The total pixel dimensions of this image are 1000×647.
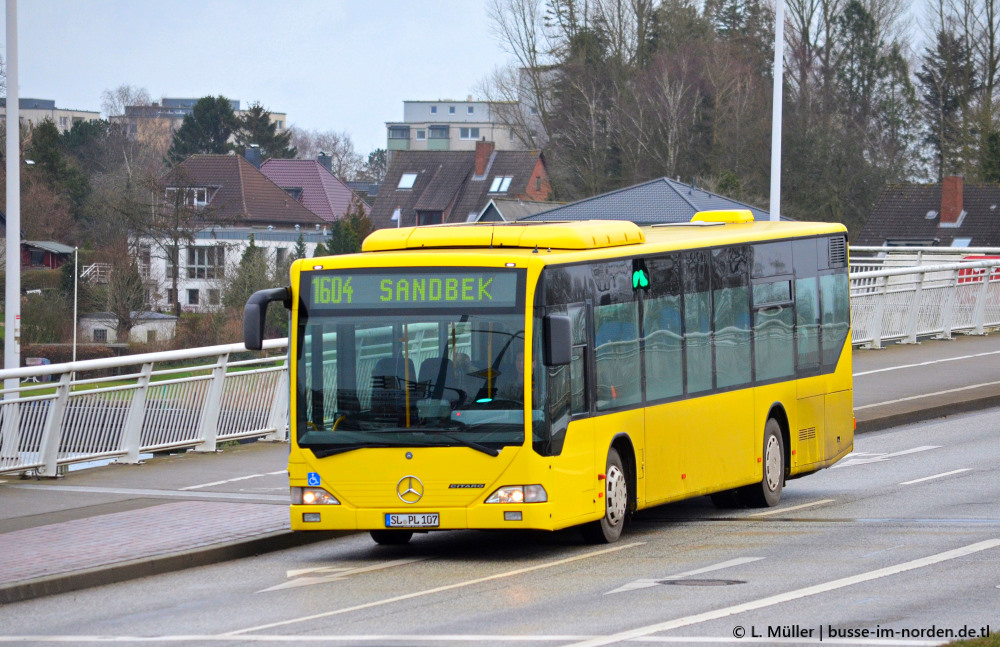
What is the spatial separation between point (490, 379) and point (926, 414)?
12473 mm

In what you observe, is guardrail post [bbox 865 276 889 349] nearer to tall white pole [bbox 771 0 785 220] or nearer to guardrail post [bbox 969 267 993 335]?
guardrail post [bbox 969 267 993 335]

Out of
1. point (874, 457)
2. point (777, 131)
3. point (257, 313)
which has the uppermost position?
point (777, 131)

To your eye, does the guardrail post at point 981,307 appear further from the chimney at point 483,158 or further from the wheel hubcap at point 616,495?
the chimney at point 483,158

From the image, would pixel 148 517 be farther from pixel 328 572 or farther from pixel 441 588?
pixel 441 588

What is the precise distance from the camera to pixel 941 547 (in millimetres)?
11891

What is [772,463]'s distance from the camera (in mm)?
15547

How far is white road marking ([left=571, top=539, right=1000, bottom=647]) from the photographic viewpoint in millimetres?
8805

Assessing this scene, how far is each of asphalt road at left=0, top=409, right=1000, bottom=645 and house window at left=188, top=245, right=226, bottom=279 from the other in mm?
56678

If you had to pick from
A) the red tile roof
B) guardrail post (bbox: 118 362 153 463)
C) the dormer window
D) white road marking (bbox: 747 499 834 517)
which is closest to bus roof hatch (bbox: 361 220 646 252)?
white road marking (bbox: 747 499 834 517)

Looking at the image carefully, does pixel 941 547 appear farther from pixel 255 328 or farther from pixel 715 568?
pixel 255 328

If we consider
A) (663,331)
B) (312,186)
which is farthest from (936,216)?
(663,331)

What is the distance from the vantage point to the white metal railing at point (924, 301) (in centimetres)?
3147

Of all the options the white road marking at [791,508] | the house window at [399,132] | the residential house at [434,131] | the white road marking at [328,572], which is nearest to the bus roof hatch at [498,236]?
the white road marking at [328,572]

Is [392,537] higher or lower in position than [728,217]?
lower
